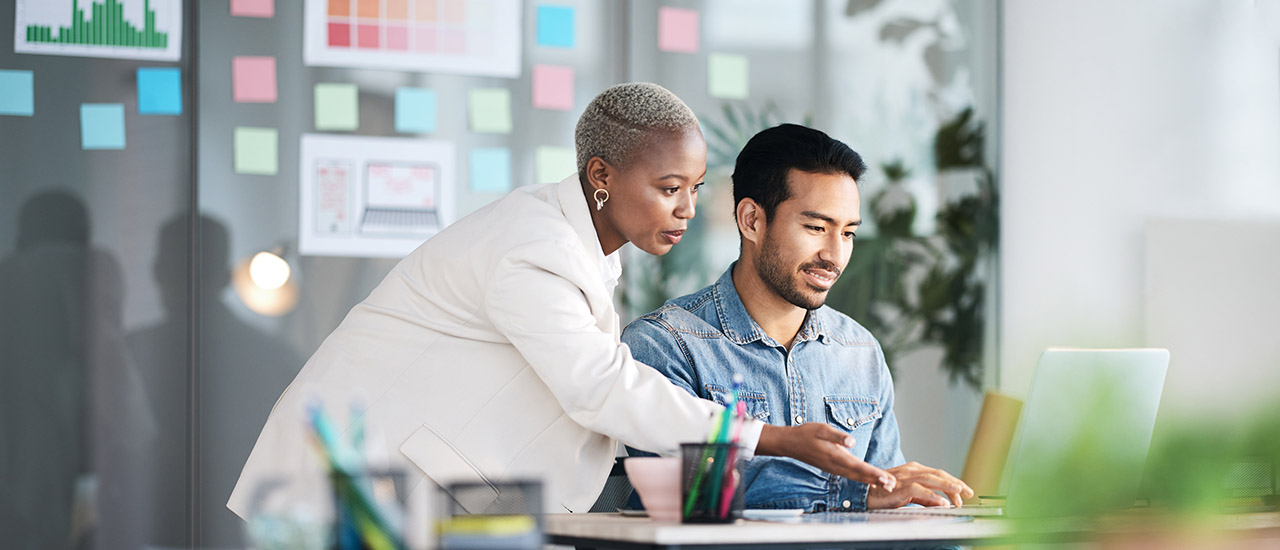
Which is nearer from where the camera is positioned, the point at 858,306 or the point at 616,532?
the point at 616,532

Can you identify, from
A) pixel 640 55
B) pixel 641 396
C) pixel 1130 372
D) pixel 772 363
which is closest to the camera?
pixel 1130 372

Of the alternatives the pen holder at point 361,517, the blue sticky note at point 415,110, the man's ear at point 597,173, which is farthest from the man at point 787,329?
the blue sticky note at point 415,110

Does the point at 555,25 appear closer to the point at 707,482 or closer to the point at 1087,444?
the point at 707,482

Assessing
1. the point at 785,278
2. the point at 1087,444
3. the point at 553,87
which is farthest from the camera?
the point at 553,87

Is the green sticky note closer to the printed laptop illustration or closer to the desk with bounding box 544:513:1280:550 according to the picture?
the printed laptop illustration

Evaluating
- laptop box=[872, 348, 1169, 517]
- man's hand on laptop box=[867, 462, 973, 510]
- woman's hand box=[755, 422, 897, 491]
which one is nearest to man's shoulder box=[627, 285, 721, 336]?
man's hand on laptop box=[867, 462, 973, 510]

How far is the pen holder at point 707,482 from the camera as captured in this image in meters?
1.21

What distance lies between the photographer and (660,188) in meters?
1.70

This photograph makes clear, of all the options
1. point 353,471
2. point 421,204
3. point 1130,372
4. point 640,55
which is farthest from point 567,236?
point 640,55

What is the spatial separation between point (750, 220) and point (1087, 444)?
1.74 m

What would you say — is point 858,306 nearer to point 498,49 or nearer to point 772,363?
point 498,49

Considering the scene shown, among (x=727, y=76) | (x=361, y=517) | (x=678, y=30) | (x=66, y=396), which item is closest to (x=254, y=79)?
(x=66, y=396)

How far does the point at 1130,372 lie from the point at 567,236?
4.30 feet

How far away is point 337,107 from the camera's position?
3043mm
